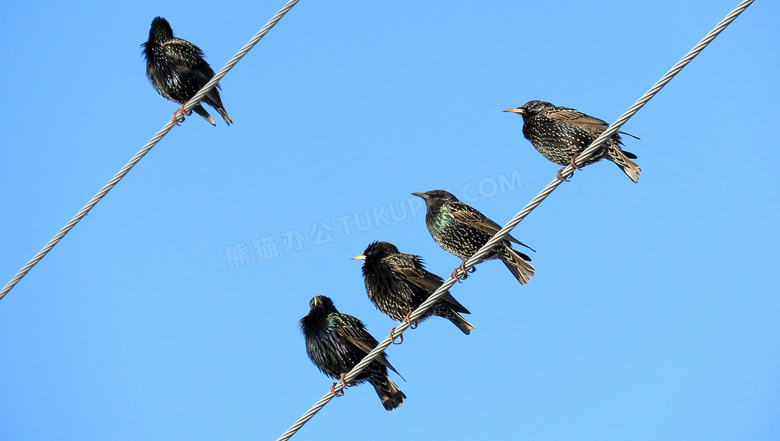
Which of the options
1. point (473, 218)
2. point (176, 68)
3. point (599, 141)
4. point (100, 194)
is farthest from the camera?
point (176, 68)

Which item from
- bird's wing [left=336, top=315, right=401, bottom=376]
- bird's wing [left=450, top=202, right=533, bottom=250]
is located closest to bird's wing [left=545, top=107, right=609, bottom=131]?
bird's wing [left=450, top=202, right=533, bottom=250]

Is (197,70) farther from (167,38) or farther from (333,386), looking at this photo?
(333,386)

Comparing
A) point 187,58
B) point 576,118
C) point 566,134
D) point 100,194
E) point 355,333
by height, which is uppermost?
point 187,58

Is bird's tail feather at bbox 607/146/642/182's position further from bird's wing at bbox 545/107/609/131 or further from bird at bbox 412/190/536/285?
bird at bbox 412/190/536/285

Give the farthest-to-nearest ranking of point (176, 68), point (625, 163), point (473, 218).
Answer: point (176, 68) → point (473, 218) → point (625, 163)

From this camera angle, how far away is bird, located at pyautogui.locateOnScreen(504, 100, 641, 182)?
21.1 ft

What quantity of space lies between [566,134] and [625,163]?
22.9 inches

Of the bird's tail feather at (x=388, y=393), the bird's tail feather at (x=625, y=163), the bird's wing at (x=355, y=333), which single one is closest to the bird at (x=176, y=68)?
the bird's wing at (x=355, y=333)

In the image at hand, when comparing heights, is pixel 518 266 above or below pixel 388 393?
above

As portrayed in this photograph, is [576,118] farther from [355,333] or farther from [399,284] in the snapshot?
[355,333]

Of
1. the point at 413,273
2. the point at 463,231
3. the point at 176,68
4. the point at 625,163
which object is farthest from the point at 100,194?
the point at 625,163

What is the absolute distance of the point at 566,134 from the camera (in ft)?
22.2

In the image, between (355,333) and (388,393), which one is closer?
(388,393)

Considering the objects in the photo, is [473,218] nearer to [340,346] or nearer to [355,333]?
[355,333]
